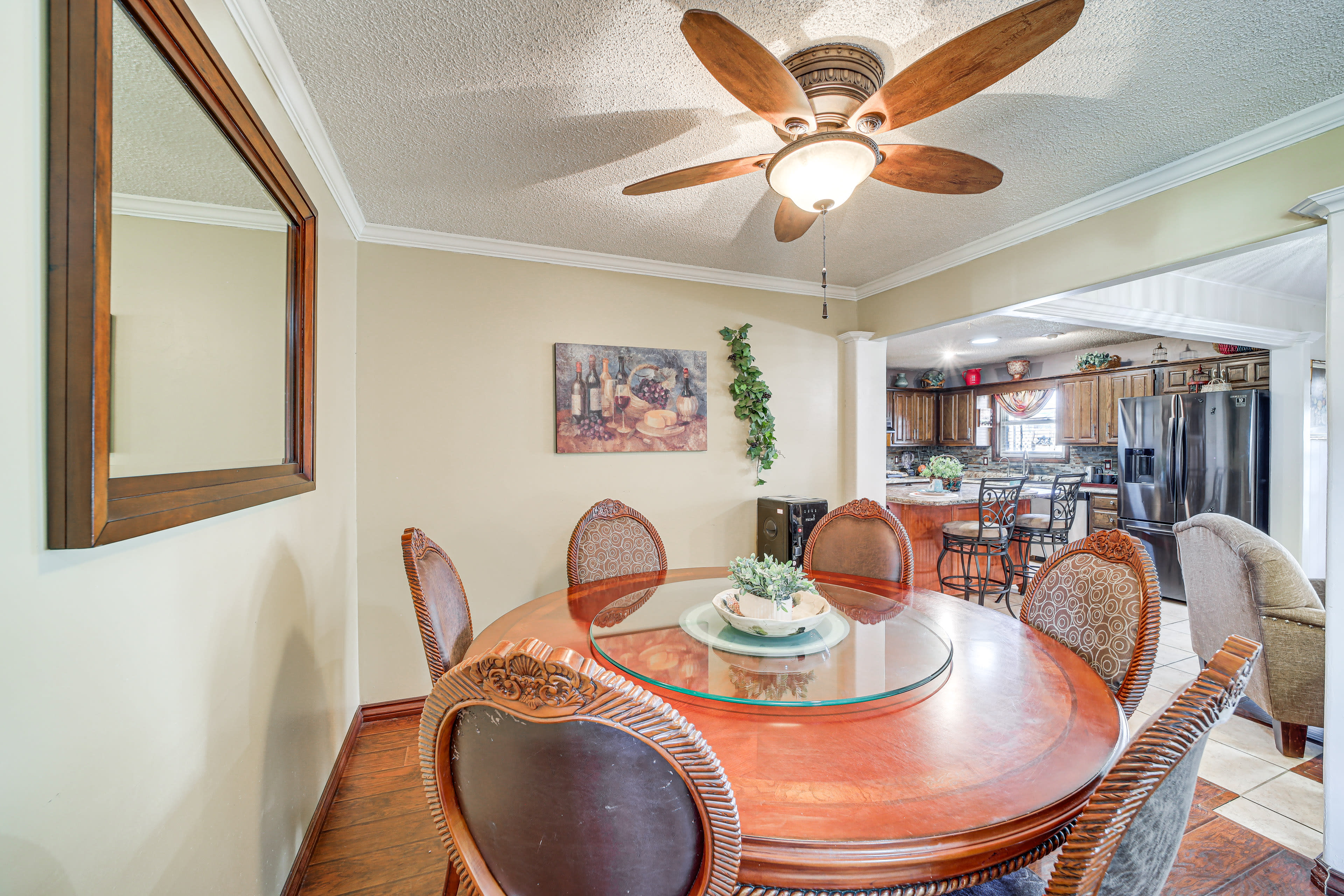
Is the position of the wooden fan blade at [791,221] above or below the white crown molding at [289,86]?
below

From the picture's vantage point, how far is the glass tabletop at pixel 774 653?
4.07 ft

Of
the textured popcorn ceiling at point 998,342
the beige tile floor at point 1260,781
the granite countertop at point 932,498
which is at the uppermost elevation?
the textured popcorn ceiling at point 998,342

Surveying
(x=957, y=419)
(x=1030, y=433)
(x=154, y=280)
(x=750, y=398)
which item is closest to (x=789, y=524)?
(x=750, y=398)

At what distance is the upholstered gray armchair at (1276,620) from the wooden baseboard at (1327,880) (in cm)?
78

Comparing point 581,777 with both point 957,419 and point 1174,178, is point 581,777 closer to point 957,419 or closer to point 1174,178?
point 1174,178

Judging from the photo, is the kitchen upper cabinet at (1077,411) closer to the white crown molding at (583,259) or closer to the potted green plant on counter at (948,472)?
the potted green plant on counter at (948,472)

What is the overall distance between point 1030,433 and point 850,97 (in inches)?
270

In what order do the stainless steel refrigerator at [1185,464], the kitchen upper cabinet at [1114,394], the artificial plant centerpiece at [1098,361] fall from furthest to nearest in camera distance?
1. the artificial plant centerpiece at [1098,361]
2. the kitchen upper cabinet at [1114,394]
3. the stainless steel refrigerator at [1185,464]

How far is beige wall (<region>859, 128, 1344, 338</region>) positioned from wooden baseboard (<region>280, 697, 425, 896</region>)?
9.40ft

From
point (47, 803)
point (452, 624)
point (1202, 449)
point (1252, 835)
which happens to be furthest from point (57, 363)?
point (1202, 449)

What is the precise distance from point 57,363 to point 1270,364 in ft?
20.9

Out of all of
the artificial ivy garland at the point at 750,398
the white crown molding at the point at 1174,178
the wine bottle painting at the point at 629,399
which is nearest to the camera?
the white crown molding at the point at 1174,178

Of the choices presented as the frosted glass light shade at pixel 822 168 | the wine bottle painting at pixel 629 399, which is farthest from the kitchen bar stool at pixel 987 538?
the frosted glass light shade at pixel 822 168

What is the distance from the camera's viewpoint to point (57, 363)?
2.35ft
